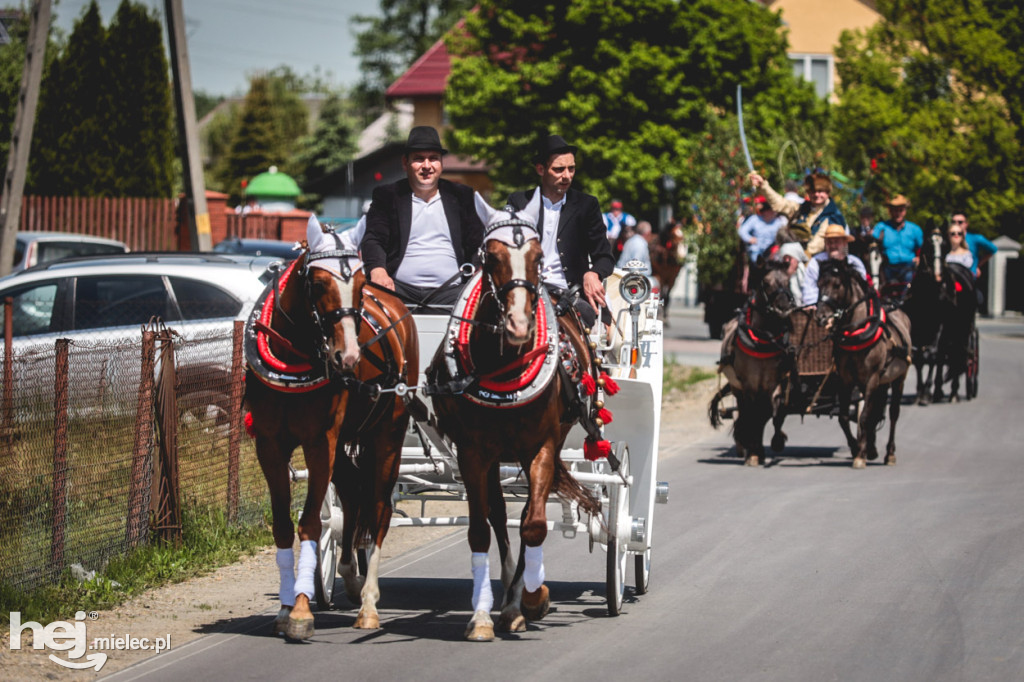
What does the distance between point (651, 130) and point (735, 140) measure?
11611mm

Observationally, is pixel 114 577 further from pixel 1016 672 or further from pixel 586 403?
pixel 1016 672

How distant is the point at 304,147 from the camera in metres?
79.3

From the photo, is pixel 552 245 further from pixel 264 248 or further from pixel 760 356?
pixel 264 248

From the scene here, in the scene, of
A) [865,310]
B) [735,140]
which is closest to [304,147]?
[735,140]

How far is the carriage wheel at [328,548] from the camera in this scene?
8.12 metres

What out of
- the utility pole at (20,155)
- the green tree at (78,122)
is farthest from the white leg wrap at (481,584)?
the green tree at (78,122)

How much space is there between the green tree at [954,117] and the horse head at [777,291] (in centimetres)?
1815

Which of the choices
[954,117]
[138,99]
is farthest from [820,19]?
[138,99]

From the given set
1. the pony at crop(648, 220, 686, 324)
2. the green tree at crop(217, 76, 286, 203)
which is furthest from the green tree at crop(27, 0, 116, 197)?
the green tree at crop(217, 76, 286, 203)

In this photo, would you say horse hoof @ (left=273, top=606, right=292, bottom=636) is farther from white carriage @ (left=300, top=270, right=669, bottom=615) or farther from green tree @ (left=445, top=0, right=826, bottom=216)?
green tree @ (left=445, top=0, right=826, bottom=216)

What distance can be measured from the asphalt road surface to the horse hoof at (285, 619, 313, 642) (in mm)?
66

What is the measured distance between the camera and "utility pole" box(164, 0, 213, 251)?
21375 millimetres

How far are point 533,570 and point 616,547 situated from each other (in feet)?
2.25

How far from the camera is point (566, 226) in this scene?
841cm
